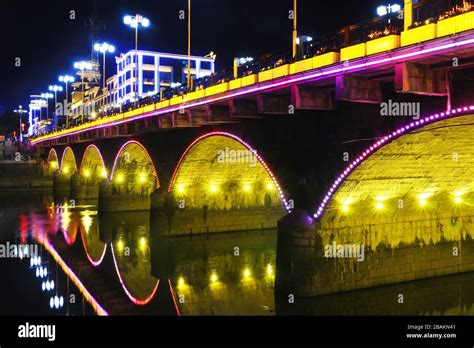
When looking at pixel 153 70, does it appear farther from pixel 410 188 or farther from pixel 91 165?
pixel 410 188

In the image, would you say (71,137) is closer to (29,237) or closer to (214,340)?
(29,237)

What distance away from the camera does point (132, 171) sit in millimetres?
43312

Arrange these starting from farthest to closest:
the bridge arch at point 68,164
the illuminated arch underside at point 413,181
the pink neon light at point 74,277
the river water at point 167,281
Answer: the bridge arch at point 68,164, the pink neon light at point 74,277, the river water at point 167,281, the illuminated arch underside at point 413,181

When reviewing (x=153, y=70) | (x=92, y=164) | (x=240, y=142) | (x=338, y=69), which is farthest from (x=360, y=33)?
(x=153, y=70)

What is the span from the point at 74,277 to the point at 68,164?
4459 cm

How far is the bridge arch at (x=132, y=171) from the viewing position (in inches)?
1592

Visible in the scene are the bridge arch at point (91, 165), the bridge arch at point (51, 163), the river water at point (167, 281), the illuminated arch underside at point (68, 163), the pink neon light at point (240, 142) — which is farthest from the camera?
the bridge arch at point (51, 163)

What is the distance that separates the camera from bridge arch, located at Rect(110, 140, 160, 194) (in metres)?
40.4

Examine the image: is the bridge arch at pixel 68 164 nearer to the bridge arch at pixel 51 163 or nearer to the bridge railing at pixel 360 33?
the bridge arch at pixel 51 163

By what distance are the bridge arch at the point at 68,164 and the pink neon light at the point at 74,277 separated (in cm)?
3222

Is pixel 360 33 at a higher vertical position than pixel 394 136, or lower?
higher

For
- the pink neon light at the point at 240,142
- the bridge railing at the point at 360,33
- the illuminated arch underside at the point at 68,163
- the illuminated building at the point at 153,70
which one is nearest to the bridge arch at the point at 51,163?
the illuminated arch underside at the point at 68,163

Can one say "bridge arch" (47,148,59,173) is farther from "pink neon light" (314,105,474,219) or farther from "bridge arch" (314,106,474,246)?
"pink neon light" (314,105,474,219)

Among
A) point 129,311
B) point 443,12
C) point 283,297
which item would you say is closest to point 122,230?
point 129,311
